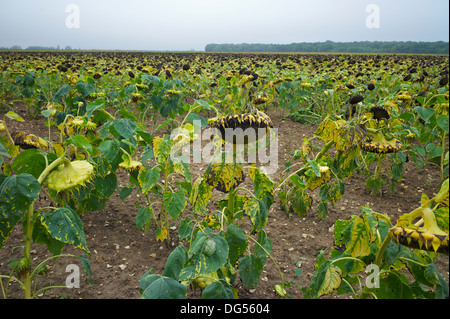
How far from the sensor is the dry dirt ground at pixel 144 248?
2154 millimetres

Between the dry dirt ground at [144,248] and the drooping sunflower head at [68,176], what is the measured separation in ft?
2.87

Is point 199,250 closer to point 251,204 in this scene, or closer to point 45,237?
point 251,204

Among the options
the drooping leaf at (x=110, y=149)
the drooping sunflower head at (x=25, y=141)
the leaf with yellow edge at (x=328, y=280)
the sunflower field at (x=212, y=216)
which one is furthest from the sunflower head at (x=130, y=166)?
the leaf with yellow edge at (x=328, y=280)

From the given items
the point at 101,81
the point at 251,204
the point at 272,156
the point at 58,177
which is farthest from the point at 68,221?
the point at 101,81

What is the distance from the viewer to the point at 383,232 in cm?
131

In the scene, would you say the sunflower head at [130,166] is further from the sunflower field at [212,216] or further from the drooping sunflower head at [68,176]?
the drooping sunflower head at [68,176]

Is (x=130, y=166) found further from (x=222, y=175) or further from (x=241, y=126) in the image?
(x=241, y=126)

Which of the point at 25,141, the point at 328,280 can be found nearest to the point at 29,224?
the point at 25,141

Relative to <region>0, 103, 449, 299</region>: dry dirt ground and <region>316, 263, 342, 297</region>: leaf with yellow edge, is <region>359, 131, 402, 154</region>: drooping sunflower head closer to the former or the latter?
<region>316, 263, 342, 297</region>: leaf with yellow edge

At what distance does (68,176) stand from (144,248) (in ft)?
4.97

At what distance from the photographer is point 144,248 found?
259cm

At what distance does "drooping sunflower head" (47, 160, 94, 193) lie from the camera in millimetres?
1228

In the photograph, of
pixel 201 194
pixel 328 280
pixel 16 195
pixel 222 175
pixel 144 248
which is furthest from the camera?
pixel 144 248

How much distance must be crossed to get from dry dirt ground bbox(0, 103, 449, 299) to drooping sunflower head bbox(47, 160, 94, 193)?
0.88 m
